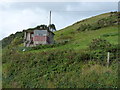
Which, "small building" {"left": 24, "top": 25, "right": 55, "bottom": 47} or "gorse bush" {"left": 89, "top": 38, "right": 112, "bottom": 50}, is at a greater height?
"small building" {"left": 24, "top": 25, "right": 55, "bottom": 47}

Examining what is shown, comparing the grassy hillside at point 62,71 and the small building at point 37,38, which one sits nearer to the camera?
the grassy hillside at point 62,71

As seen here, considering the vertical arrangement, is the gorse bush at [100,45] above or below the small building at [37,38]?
below

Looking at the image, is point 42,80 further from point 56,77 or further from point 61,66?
point 61,66

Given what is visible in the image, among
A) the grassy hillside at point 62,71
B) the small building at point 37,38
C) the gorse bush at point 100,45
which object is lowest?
the grassy hillside at point 62,71

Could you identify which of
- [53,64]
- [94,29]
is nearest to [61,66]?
[53,64]

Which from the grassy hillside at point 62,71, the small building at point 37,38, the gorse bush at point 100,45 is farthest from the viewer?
the small building at point 37,38

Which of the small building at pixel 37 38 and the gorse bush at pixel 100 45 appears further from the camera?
the small building at pixel 37 38

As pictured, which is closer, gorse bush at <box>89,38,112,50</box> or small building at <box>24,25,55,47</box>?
gorse bush at <box>89,38,112,50</box>

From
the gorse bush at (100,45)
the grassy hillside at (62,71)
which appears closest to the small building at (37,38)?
the gorse bush at (100,45)

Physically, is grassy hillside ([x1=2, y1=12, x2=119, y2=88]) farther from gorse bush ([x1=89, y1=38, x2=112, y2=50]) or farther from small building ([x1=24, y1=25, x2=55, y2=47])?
small building ([x1=24, y1=25, x2=55, y2=47])

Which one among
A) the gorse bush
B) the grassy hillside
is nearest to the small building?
the gorse bush

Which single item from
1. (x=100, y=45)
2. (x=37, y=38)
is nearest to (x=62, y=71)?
(x=100, y=45)

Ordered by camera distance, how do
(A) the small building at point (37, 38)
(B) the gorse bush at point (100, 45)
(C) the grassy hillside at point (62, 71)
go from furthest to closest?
1. (A) the small building at point (37, 38)
2. (B) the gorse bush at point (100, 45)
3. (C) the grassy hillside at point (62, 71)

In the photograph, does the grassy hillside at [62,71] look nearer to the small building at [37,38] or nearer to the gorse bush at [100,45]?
the gorse bush at [100,45]
